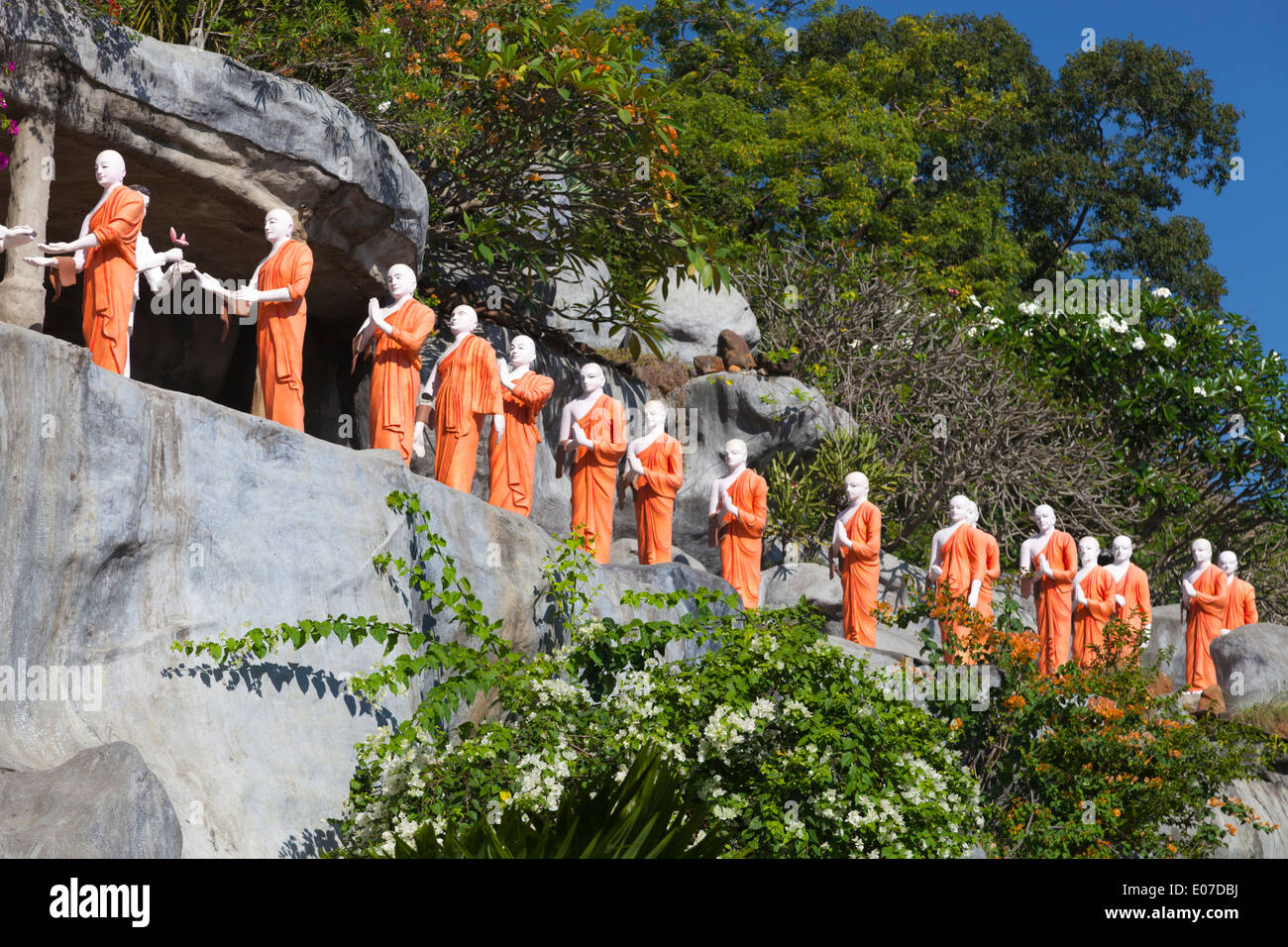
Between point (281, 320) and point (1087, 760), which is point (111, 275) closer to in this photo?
point (281, 320)

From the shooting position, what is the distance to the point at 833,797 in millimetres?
6195

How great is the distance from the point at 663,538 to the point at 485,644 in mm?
4777

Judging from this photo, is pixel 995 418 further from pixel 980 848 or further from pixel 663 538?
pixel 980 848

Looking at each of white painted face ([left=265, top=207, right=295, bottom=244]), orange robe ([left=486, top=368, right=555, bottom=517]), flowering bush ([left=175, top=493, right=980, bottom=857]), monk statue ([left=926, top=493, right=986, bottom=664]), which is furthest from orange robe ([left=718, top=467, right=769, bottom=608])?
flowering bush ([left=175, top=493, right=980, bottom=857])

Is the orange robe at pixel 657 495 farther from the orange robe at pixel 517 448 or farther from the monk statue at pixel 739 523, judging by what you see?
the orange robe at pixel 517 448

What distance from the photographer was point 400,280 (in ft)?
32.4

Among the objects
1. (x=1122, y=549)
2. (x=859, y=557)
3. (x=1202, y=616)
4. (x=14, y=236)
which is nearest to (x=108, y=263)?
(x=14, y=236)

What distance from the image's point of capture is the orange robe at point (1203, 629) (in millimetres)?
15188

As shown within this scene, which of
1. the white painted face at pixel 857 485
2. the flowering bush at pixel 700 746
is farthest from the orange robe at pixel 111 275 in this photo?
the white painted face at pixel 857 485

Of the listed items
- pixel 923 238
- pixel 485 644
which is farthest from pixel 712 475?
pixel 485 644

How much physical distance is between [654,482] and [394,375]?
8.80 feet

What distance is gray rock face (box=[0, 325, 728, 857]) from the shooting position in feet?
20.6

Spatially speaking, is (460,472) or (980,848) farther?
(460,472)

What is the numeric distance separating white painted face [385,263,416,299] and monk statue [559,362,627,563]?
174 centimetres
